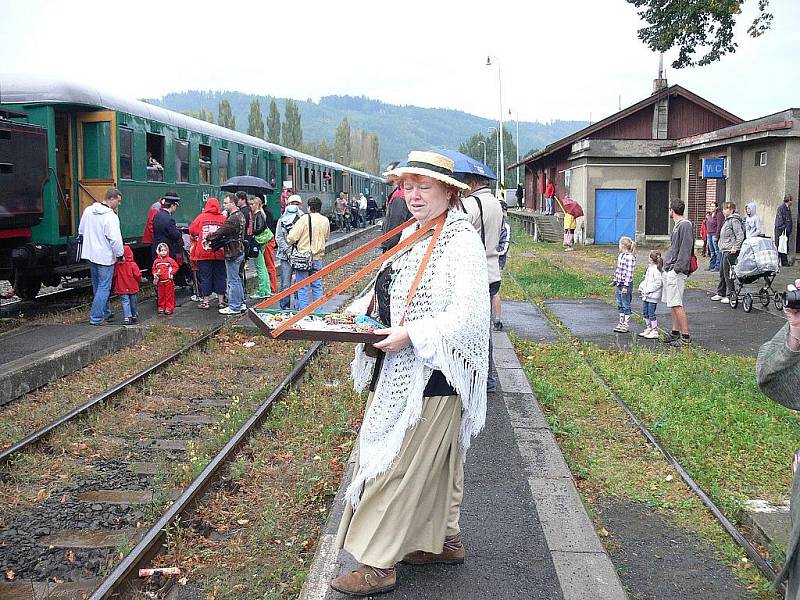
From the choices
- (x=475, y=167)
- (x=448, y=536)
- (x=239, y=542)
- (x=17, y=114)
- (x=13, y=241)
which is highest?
(x=17, y=114)

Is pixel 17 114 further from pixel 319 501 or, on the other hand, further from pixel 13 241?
pixel 319 501

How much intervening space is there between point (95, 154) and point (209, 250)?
2662 mm

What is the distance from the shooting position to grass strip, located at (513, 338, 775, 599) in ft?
15.5

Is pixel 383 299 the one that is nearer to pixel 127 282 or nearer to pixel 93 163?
pixel 127 282

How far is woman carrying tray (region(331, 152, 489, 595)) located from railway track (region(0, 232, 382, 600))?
143 centimetres

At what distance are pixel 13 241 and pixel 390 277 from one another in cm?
933

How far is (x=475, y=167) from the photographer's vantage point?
23.2ft

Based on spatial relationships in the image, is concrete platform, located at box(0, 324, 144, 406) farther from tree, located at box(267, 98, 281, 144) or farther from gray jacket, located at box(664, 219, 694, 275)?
tree, located at box(267, 98, 281, 144)

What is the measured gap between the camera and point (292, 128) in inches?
3497

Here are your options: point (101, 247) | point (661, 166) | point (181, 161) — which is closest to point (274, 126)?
point (661, 166)

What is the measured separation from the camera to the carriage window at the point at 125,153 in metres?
13.5

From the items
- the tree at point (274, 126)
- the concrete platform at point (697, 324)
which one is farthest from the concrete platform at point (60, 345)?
the tree at point (274, 126)

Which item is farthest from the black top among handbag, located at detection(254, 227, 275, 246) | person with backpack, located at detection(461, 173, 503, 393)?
handbag, located at detection(254, 227, 275, 246)

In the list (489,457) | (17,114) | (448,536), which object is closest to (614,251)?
(17,114)
